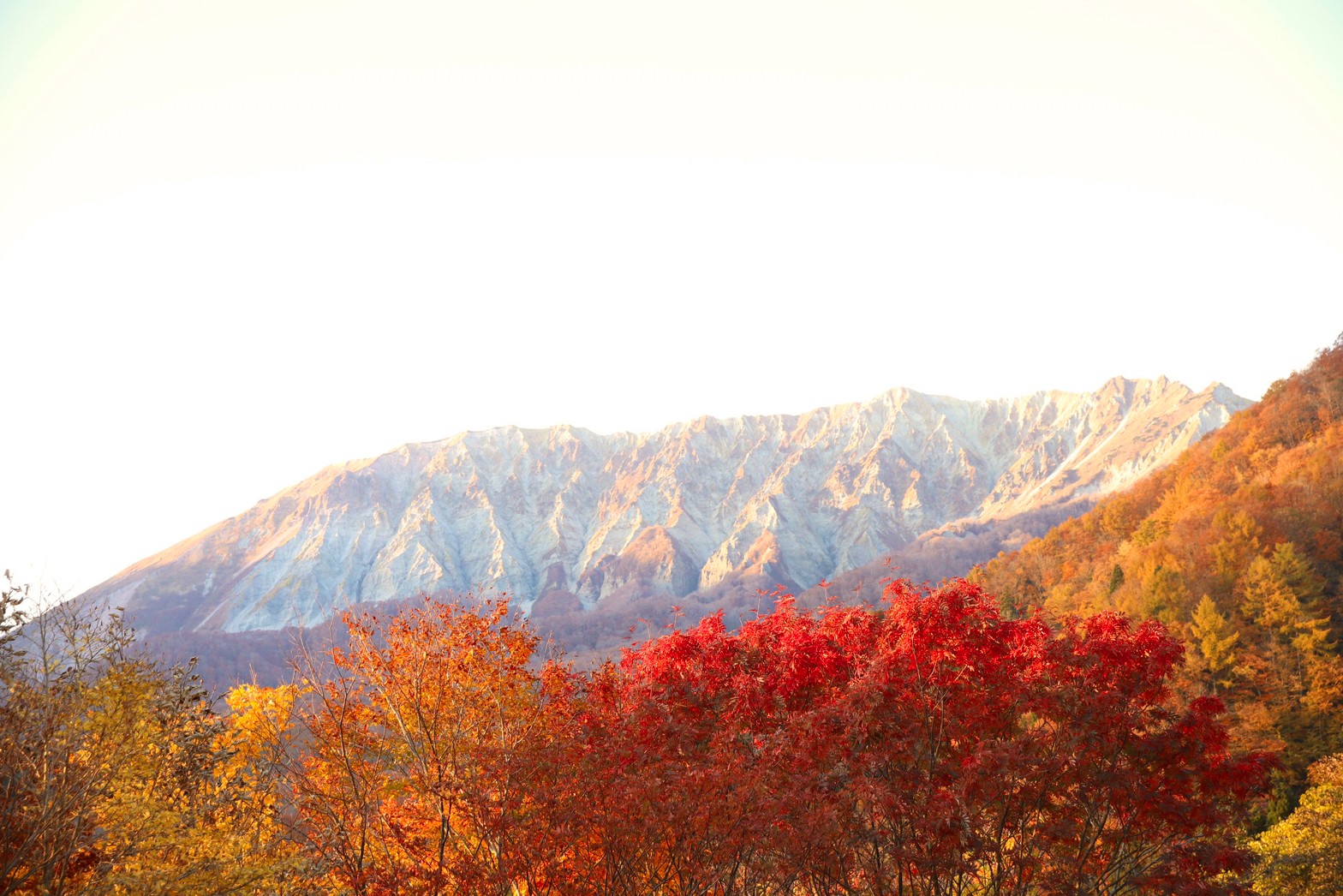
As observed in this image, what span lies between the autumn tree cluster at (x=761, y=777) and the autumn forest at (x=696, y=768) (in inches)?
2.4

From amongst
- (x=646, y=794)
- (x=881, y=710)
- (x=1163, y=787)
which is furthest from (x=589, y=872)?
(x=1163, y=787)

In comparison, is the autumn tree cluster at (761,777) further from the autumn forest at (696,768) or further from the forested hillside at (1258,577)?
the forested hillside at (1258,577)

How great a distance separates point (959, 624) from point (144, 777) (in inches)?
654

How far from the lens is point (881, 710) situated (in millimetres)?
11992

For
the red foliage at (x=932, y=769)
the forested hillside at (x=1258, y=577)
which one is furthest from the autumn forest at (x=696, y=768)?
the forested hillside at (x=1258, y=577)

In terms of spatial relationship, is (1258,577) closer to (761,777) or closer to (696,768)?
(761,777)

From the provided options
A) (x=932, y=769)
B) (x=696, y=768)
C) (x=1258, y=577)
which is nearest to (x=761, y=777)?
(x=696, y=768)

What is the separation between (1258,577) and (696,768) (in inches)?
1944

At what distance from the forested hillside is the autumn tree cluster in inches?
878

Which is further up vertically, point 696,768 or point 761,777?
point 696,768

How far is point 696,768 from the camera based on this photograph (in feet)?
38.2

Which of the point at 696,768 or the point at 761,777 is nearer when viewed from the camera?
the point at 761,777

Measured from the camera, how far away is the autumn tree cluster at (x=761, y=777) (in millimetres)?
10656

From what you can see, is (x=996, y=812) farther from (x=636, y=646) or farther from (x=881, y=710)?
(x=636, y=646)
